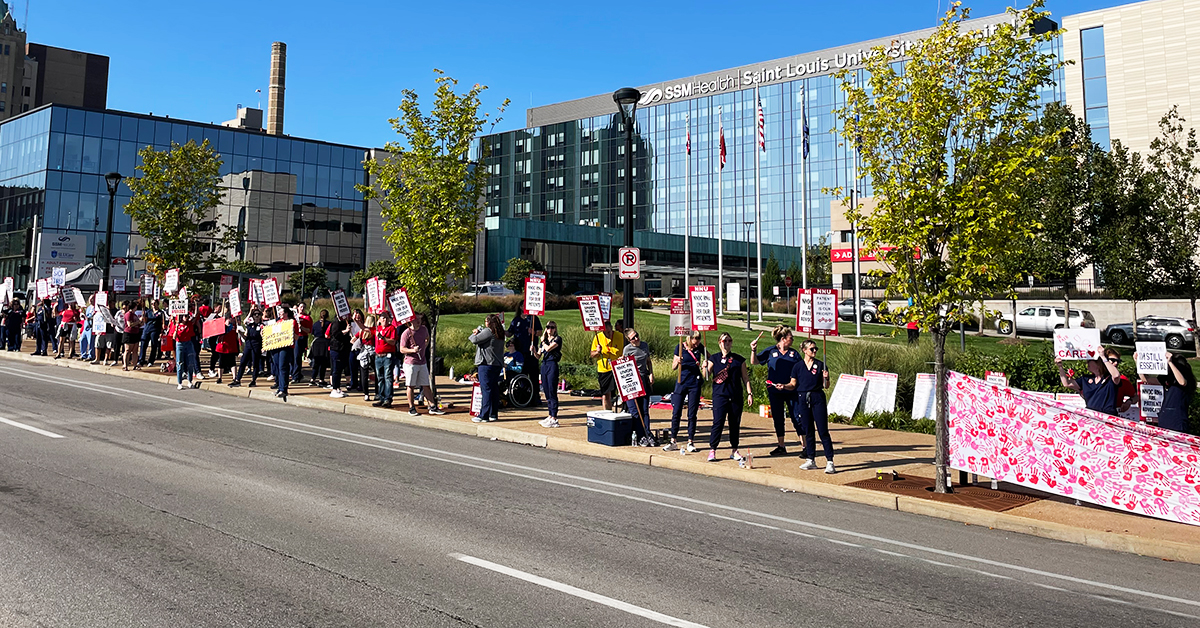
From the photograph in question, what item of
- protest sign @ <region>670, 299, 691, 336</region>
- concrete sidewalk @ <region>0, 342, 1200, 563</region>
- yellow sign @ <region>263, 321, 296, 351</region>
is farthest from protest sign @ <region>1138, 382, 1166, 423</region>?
yellow sign @ <region>263, 321, 296, 351</region>

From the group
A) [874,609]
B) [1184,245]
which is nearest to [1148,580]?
[874,609]

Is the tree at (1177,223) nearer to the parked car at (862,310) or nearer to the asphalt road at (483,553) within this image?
the parked car at (862,310)

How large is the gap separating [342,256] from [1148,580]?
239 ft

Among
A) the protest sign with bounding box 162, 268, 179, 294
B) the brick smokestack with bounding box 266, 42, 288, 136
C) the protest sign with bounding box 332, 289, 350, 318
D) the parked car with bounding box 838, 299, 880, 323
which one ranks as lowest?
the protest sign with bounding box 332, 289, 350, 318

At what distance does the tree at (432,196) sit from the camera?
16.4 m

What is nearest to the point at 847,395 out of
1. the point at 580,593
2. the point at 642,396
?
the point at 642,396

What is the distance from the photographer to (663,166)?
108m

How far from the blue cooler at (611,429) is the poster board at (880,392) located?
244 inches

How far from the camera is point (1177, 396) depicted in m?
8.93

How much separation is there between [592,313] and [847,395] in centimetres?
560

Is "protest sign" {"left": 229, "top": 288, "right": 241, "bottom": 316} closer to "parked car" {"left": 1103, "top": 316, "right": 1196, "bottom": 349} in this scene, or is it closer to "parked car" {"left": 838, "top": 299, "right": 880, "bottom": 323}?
"parked car" {"left": 1103, "top": 316, "right": 1196, "bottom": 349}

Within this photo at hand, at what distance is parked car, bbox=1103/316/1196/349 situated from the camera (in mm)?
35188

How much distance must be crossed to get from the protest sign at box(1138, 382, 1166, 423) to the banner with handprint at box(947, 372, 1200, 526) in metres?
0.19

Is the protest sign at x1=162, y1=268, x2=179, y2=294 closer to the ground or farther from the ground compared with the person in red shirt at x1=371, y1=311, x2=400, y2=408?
farther from the ground
